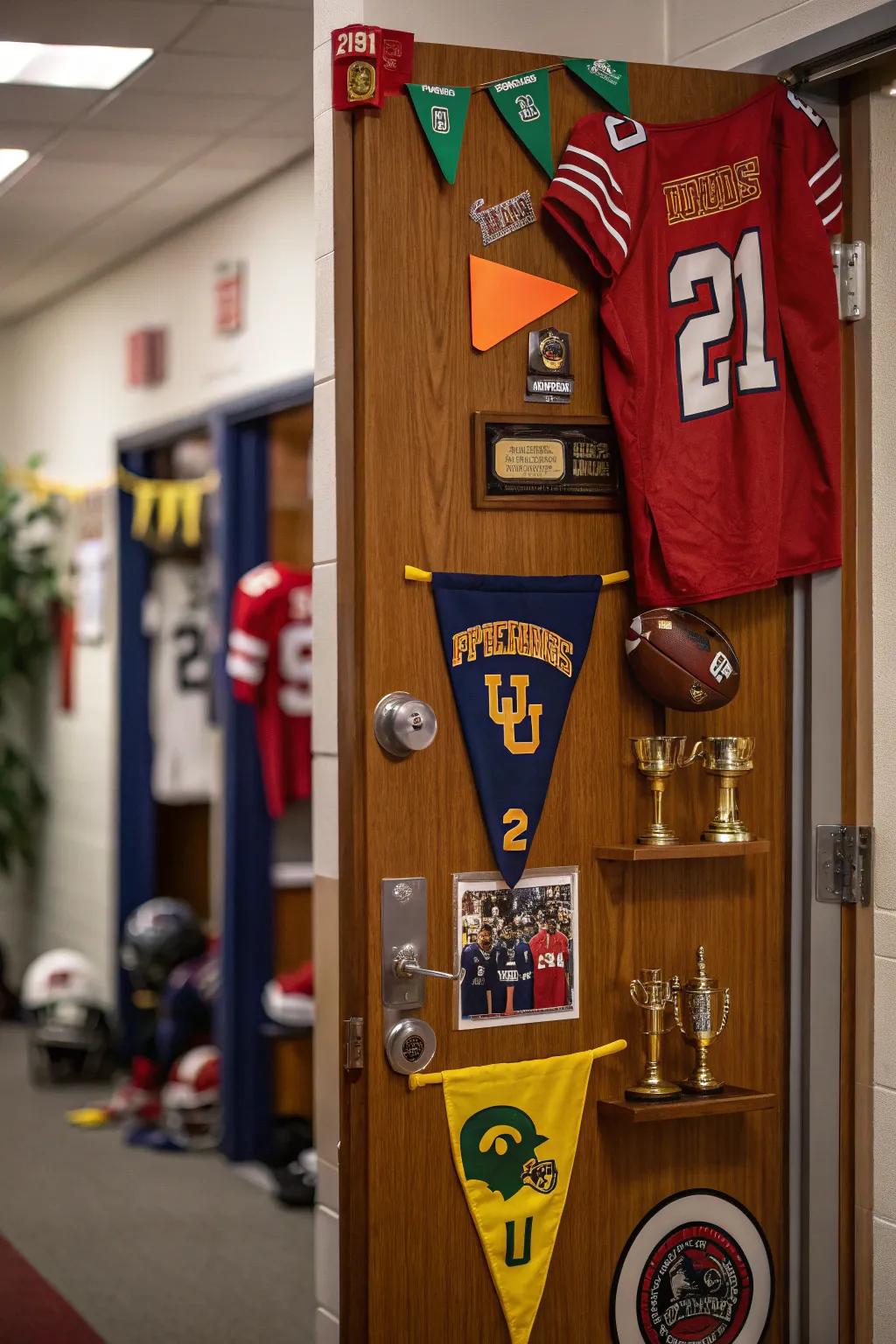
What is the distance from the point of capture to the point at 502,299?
2287mm

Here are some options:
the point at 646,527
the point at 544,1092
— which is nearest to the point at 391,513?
the point at 646,527

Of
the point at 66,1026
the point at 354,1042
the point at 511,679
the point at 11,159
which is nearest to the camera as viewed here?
the point at 354,1042

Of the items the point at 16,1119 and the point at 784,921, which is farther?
the point at 16,1119

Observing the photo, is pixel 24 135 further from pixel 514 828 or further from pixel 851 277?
pixel 514 828

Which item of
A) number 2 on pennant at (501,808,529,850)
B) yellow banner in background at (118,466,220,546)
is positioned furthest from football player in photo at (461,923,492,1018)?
yellow banner in background at (118,466,220,546)

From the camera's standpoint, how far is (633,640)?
2.33 meters

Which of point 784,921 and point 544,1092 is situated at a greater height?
point 784,921

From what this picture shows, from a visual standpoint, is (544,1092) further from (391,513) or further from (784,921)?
(391,513)

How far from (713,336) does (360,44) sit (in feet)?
2.19

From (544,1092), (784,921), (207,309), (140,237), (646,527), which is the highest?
(140,237)

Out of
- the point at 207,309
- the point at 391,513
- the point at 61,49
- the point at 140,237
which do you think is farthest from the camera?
the point at 140,237

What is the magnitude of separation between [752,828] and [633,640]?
39cm

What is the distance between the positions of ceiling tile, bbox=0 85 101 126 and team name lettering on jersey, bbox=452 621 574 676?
2.63m

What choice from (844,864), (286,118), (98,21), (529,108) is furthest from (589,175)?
(286,118)
